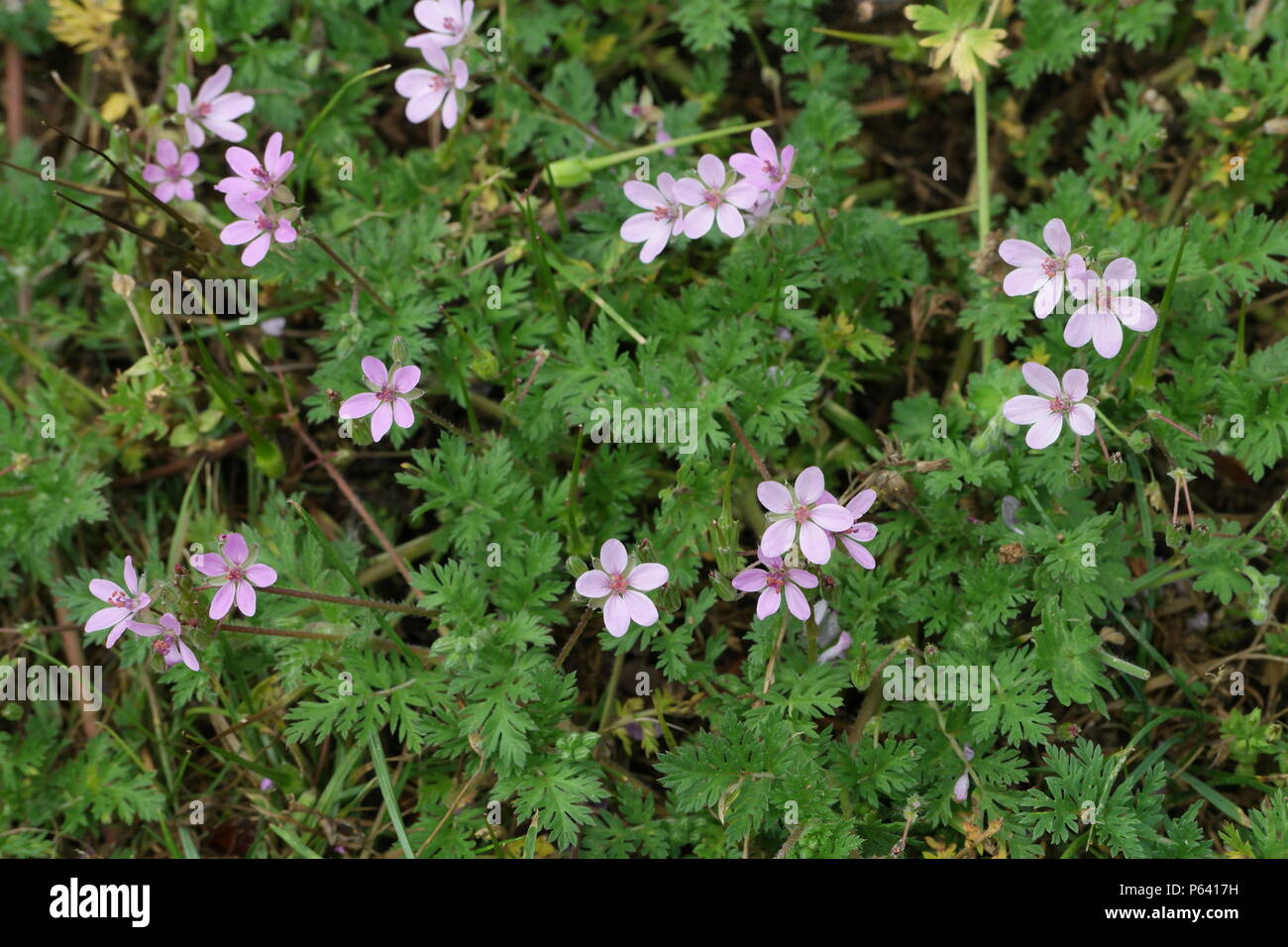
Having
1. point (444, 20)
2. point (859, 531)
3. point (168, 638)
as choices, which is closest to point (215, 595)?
point (168, 638)

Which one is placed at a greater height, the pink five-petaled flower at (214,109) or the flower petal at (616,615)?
the pink five-petaled flower at (214,109)

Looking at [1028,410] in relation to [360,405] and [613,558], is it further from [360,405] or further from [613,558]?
[360,405]

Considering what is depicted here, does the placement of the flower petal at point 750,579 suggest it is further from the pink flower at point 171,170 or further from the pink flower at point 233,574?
the pink flower at point 171,170

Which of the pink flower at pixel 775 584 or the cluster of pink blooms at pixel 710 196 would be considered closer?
the pink flower at pixel 775 584

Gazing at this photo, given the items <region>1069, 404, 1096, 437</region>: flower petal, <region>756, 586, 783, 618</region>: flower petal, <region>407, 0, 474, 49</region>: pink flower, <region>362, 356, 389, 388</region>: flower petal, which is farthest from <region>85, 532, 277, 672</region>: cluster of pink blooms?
<region>1069, 404, 1096, 437</region>: flower petal

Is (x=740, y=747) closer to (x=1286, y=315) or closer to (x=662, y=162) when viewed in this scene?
(x=662, y=162)

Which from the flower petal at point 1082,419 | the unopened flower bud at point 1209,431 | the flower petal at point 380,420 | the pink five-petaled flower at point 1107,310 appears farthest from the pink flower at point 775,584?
the unopened flower bud at point 1209,431

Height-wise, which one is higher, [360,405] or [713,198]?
[713,198]
